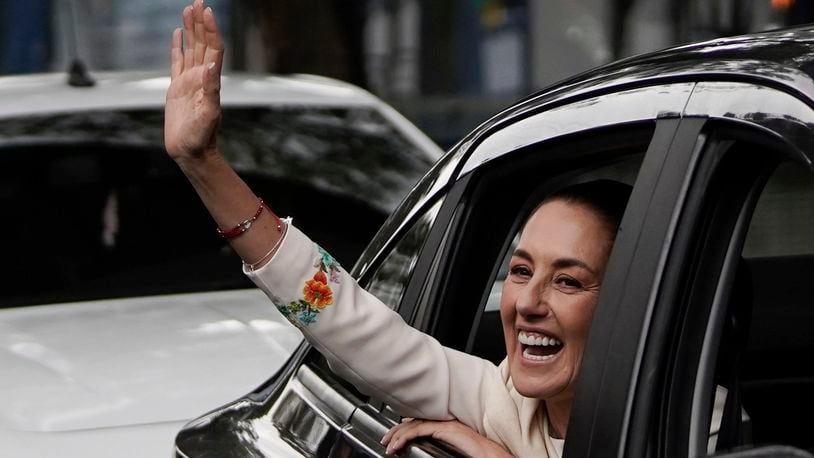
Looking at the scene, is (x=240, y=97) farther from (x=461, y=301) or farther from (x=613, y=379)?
(x=613, y=379)

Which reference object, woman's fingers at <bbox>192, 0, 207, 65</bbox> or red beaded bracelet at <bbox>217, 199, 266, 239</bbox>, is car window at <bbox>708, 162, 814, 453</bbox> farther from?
woman's fingers at <bbox>192, 0, 207, 65</bbox>

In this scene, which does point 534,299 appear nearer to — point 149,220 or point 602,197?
point 602,197

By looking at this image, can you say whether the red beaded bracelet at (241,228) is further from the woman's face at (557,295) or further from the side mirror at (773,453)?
the side mirror at (773,453)

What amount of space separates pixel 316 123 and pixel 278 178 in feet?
1.11

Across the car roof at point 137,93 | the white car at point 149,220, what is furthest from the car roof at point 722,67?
the car roof at point 137,93

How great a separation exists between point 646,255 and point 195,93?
2.74ft

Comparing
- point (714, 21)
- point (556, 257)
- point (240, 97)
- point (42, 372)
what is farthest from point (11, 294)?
point (714, 21)

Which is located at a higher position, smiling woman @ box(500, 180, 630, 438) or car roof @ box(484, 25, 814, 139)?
car roof @ box(484, 25, 814, 139)

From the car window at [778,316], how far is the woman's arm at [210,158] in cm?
72

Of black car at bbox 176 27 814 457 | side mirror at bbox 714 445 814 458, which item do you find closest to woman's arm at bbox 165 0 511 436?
black car at bbox 176 27 814 457

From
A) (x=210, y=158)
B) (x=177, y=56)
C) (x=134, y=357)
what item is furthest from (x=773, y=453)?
(x=134, y=357)

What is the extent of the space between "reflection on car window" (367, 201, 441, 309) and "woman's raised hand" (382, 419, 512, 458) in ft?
0.93

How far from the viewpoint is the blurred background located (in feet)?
48.3

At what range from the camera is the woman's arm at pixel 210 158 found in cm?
263
